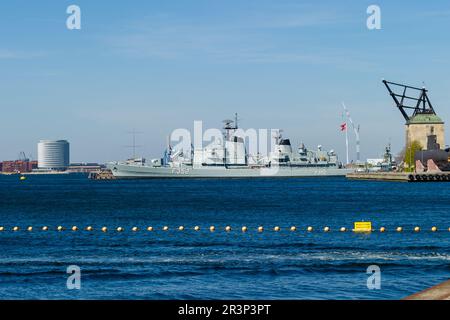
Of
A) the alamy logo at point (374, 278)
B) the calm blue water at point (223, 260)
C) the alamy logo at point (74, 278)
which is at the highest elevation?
the alamy logo at point (74, 278)

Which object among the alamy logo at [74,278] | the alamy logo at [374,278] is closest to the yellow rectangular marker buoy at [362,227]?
the alamy logo at [374,278]

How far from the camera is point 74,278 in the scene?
33.2 m

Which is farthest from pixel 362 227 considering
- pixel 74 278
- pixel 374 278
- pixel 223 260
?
pixel 74 278

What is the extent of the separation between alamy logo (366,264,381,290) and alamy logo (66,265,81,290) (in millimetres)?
11888

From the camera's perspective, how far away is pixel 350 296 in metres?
29.2

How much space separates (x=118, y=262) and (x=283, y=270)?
911 cm

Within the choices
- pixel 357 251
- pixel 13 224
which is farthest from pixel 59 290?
pixel 13 224

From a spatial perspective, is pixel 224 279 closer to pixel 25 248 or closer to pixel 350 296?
pixel 350 296

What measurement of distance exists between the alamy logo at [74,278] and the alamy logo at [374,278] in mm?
11888

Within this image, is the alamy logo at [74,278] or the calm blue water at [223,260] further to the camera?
the alamy logo at [74,278]

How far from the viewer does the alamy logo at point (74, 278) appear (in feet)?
103

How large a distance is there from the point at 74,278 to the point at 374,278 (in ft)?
42.3

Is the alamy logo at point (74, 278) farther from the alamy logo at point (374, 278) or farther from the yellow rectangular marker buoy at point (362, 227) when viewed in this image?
the yellow rectangular marker buoy at point (362, 227)

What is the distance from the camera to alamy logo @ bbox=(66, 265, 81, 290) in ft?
103
